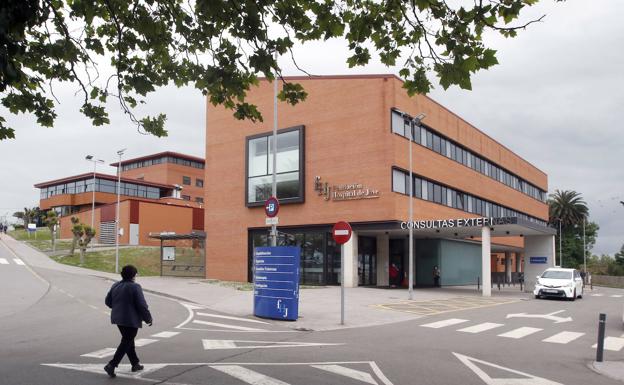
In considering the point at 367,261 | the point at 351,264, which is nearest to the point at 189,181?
the point at 367,261

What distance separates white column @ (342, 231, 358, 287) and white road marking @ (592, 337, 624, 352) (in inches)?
709

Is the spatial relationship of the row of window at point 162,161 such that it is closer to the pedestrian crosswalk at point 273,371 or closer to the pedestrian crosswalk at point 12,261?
the pedestrian crosswalk at point 12,261

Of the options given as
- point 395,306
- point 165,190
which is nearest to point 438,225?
point 395,306

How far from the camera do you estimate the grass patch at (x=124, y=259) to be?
39.6 metres

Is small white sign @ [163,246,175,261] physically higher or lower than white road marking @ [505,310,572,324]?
higher

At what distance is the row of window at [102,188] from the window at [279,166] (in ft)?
134

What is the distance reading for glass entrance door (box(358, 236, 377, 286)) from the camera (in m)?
33.9

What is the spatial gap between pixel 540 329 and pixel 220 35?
1180cm

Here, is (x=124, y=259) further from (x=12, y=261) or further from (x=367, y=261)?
(x=367, y=261)

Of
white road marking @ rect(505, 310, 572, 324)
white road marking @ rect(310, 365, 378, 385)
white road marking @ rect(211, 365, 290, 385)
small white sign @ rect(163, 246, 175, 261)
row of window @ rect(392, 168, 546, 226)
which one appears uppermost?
row of window @ rect(392, 168, 546, 226)

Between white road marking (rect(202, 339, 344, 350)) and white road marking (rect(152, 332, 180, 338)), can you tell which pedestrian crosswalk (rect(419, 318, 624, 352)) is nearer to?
white road marking (rect(202, 339, 344, 350))

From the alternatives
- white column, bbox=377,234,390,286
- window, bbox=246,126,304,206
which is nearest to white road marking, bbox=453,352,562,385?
window, bbox=246,126,304,206

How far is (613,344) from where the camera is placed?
1291 centimetres

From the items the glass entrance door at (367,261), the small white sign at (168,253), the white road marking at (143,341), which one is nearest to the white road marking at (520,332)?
the white road marking at (143,341)
